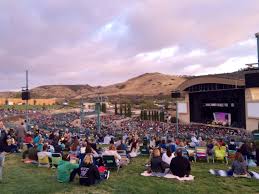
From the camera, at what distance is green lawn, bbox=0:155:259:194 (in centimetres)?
915

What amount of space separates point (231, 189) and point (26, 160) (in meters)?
8.04

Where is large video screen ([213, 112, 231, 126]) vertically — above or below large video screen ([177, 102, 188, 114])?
below

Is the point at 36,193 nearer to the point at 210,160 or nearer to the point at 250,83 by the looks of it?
the point at 210,160

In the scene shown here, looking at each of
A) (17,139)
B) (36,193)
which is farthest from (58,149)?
(36,193)

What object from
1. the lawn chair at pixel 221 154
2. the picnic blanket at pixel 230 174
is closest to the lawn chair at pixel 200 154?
the lawn chair at pixel 221 154

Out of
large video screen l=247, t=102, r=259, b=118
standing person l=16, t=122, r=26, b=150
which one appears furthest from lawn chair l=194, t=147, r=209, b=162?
large video screen l=247, t=102, r=259, b=118

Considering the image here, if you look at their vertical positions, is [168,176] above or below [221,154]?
below

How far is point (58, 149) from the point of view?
14125mm

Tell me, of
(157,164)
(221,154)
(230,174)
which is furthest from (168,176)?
(221,154)

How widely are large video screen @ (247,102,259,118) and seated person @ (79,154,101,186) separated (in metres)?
30.0

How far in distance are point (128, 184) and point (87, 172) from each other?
4.05 ft

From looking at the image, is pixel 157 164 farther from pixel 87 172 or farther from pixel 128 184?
pixel 87 172

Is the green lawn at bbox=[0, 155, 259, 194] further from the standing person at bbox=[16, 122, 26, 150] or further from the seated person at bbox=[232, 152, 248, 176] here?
the standing person at bbox=[16, 122, 26, 150]

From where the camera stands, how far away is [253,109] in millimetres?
36469
